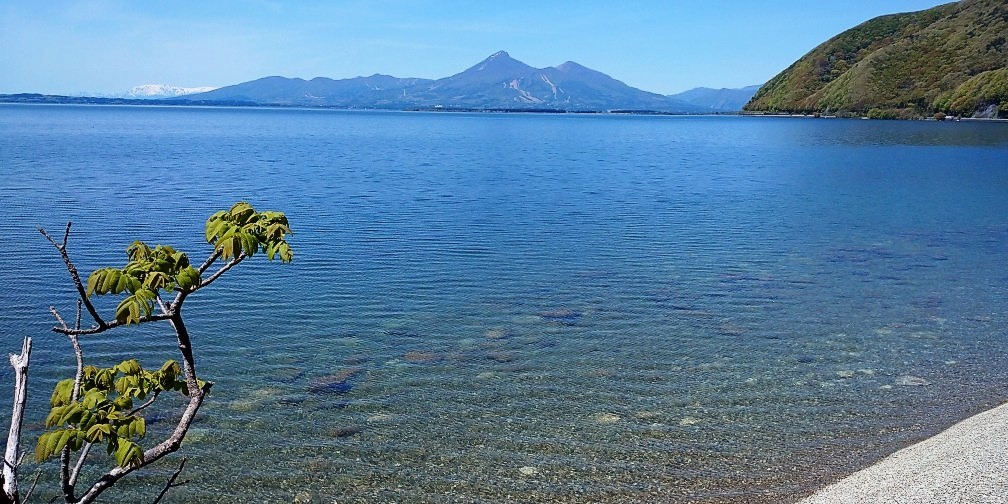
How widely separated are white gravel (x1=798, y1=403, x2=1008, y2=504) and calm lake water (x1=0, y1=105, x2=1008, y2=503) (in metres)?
0.80

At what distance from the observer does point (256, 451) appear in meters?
14.5

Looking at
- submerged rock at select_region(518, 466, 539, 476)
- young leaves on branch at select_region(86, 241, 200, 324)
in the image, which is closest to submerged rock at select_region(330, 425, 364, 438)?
submerged rock at select_region(518, 466, 539, 476)

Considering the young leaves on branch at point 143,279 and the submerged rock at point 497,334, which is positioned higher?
the young leaves on branch at point 143,279

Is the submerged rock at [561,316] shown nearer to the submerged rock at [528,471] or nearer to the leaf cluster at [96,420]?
the submerged rock at [528,471]

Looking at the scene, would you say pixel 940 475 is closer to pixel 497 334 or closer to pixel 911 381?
pixel 911 381

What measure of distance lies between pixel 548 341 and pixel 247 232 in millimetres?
15960

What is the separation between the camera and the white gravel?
11.5m

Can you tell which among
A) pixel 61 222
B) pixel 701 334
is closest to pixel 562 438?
pixel 701 334

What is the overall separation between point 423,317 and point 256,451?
366 inches

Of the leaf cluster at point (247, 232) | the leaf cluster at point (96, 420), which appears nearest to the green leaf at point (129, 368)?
the leaf cluster at point (96, 420)

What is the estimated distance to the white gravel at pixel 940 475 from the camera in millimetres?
11492

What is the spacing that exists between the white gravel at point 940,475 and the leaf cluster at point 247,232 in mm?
9864

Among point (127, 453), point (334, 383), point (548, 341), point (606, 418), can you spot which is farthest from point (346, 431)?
point (127, 453)

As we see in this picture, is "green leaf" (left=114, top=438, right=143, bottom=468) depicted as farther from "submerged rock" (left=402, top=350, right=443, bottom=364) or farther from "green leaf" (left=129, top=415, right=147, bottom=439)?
"submerged rock" (left=402, top=350, right=443, bottom=364)
